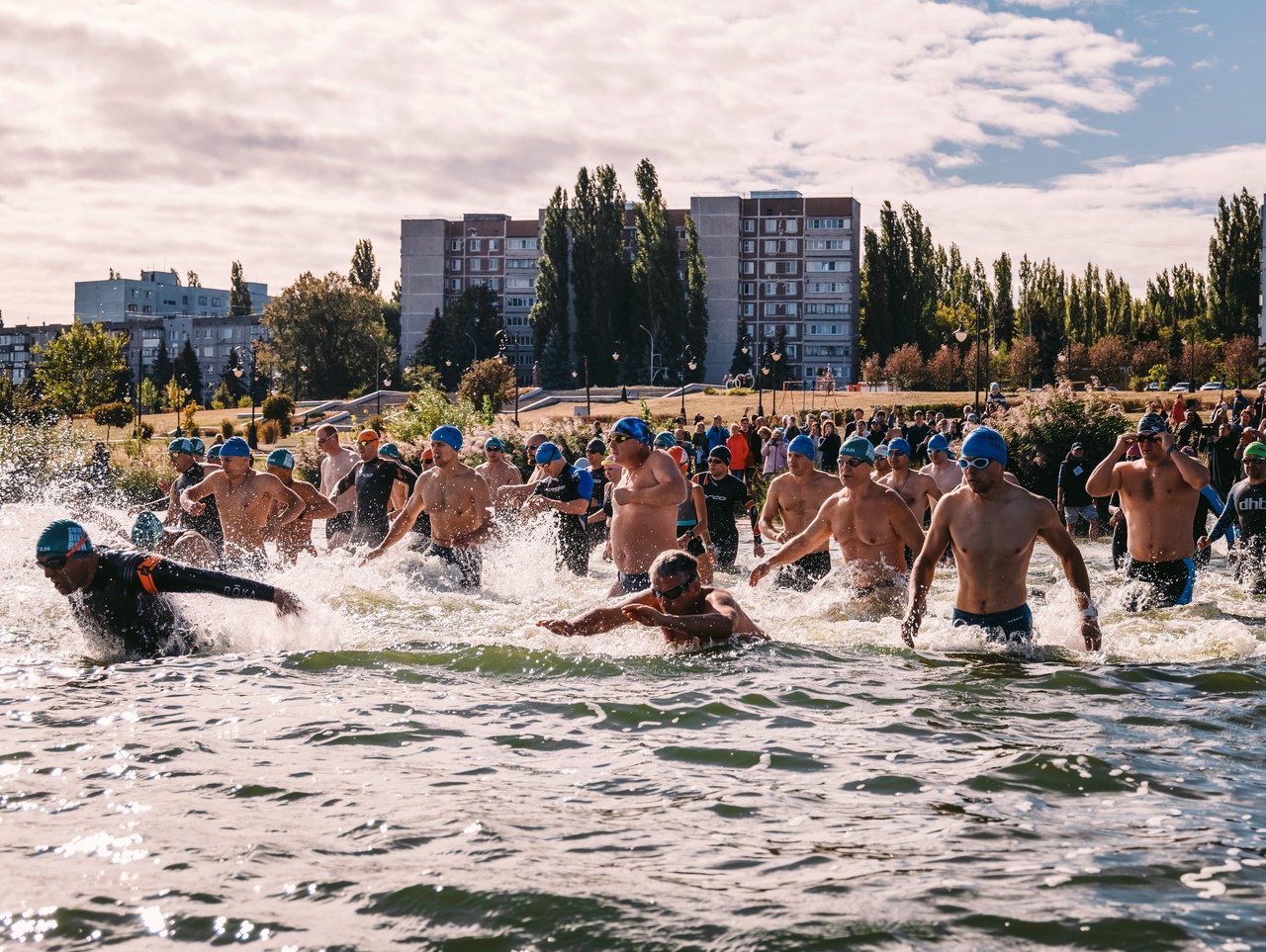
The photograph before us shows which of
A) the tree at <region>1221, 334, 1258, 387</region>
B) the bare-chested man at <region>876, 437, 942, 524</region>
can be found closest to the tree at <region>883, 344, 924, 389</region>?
the tree at <region>1221, 334, 1258, 387</region>

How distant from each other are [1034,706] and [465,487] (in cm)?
607

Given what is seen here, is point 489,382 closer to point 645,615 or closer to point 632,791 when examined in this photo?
point 645,615

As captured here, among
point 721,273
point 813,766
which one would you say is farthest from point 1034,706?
point 721,273

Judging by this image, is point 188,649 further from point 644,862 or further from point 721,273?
point 721,273

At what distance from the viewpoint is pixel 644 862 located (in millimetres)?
4344

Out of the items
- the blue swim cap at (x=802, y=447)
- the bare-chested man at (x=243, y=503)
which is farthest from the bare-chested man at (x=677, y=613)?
the bare-chested man at (x=243, y=503)

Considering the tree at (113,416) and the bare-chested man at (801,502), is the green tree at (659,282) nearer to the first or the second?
the tree at (113,416)

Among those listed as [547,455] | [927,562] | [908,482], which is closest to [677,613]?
[927,562]

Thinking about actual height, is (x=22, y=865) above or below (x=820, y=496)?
below

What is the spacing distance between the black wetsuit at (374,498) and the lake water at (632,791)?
125 inches

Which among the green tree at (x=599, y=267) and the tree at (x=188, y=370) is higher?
the green tree at (x=599, y=267)

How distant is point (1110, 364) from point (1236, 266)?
11405 mm

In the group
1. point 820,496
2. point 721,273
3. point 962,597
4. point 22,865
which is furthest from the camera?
point 721,273

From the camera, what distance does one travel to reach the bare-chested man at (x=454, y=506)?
36.5ft
